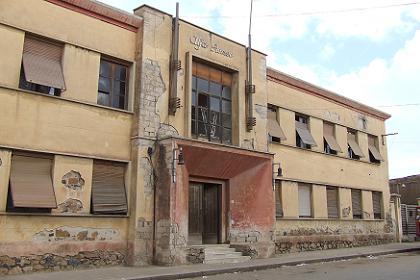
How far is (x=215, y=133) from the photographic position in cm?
1848

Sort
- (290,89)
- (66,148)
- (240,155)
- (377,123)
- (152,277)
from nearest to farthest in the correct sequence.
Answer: (152,277) → (66,148) → (240,155) → (290,89) → (377,123)

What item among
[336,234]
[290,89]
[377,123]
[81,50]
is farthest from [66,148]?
[377,123]

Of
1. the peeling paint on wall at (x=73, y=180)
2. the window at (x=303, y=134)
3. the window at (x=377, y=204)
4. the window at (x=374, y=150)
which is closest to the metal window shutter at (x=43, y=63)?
the peeling paint on wall at (x=73, y=180)

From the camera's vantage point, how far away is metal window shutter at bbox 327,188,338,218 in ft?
80.0

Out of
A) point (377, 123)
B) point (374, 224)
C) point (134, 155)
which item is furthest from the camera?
point (377, 123)

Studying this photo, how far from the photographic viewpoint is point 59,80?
1433 centimetres

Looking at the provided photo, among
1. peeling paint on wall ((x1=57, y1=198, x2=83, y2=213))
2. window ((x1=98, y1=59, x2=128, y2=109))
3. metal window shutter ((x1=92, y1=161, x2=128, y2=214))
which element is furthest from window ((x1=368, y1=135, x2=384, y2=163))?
peeling paint on wall ((x1=57, y1=198, x2=83, y2=213))

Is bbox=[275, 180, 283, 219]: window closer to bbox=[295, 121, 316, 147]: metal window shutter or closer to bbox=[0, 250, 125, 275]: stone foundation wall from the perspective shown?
bbox=[295, 121, 316, 147]: metal window shutter

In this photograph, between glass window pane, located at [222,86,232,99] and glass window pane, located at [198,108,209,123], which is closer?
glass window pane, located at [198,108,209,123]

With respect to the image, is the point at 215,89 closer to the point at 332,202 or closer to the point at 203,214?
the point at 203,214

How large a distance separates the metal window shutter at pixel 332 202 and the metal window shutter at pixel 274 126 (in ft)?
15.6

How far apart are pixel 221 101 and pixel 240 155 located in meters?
2.48

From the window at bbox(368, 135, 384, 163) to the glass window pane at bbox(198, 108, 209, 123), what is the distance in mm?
14010

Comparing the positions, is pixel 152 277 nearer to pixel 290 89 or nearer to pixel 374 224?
pixel 290 89
